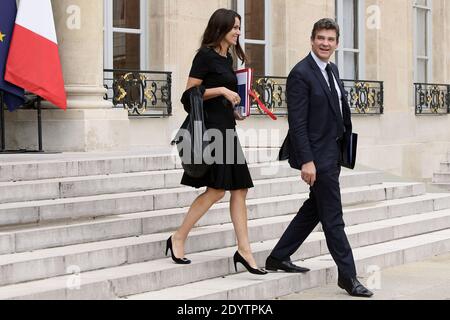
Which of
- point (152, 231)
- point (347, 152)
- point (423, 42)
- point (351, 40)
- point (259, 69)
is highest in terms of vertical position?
point (423, 42)

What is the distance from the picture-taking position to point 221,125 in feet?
23.2

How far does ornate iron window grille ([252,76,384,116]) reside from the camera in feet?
51.2

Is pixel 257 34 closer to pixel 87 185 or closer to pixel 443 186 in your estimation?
pixel 443 186

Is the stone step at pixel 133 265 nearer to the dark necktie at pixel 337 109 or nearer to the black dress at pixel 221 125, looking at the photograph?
the black dress at pixel 221 125

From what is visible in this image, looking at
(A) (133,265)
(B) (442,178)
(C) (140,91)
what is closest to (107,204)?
(A) (133,265)

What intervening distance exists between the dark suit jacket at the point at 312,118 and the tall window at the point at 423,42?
12.9m

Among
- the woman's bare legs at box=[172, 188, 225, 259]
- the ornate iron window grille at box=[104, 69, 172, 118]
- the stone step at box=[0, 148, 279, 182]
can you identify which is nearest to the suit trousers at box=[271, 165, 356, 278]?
the woman's bare legs at box=[172, 188, 225, 259]

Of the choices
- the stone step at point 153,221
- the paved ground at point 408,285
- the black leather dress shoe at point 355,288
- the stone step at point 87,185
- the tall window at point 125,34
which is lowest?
the paved ground at point 408,285

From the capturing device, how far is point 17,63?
Result: 34.2 ft

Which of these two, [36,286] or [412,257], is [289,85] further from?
[412,257]

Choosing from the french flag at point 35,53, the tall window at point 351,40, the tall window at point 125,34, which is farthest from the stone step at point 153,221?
the tall window at point 351,40

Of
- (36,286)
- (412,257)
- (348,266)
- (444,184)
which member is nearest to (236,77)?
(348,266)

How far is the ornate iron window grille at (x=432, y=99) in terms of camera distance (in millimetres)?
19234

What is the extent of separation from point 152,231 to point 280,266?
47.2 inches
